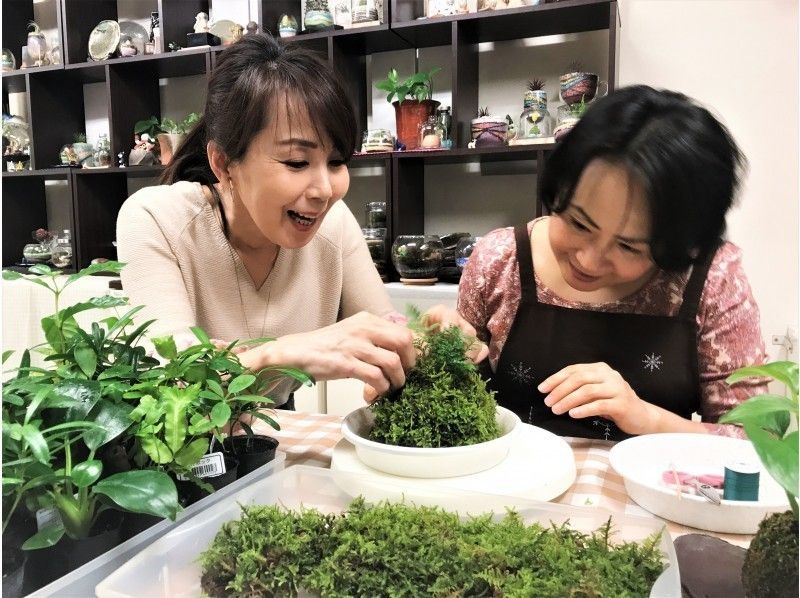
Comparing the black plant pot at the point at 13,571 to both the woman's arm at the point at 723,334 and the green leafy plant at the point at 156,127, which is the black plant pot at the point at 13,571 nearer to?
the woman's arm at the point at 723,334

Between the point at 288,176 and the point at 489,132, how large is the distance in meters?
1.34

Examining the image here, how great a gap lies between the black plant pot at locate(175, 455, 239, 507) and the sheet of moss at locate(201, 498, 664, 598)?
0.10 m

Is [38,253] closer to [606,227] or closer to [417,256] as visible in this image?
[417,256]

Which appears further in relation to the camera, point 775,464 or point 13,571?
point 13,571

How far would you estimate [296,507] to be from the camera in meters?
0.64

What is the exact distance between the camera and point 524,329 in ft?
4.51

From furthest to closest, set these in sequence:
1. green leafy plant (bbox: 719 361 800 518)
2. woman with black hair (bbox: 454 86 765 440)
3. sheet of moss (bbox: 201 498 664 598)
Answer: woman with black hair (bbox: 454 86 765 440) → sheet of moss (bbox: 201 498 664 598) → green leafy plant (bbox: 719 361 800 518)

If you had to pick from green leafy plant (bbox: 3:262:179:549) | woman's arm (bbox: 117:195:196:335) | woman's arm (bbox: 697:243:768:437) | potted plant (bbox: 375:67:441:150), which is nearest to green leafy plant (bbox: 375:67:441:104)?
potted plant (bbox: 375:67:441:150)

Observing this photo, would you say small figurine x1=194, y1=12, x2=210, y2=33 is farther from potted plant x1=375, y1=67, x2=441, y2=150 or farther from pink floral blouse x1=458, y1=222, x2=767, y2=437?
pink floral blouse x1=458, y1=222, x2=767, y2=437

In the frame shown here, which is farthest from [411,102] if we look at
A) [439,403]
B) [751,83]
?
[439,403]

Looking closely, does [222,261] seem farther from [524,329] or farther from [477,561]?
[477,561]

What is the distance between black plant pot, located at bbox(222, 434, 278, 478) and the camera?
30.2 inches

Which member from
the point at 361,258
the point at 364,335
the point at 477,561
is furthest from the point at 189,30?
the point at 477,561

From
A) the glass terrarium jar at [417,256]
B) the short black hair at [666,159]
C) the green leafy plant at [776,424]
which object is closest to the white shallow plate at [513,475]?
the green leafy plant at [776,424]
